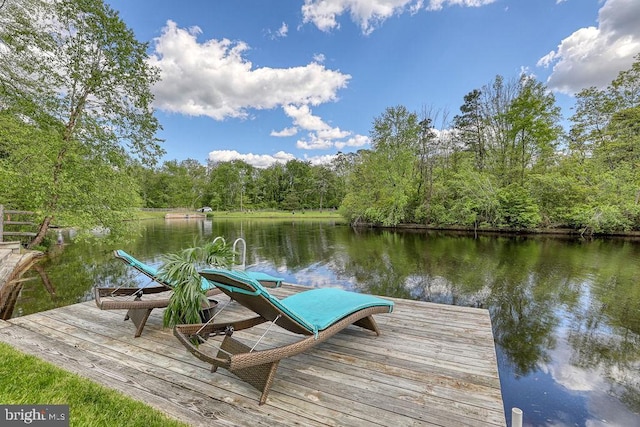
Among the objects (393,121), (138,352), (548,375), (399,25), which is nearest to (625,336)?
(548,375)

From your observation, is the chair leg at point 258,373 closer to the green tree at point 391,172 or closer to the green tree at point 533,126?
the green tree at point 391,172

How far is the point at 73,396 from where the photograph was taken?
1.99m

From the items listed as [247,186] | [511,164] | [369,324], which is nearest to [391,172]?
[511,164]

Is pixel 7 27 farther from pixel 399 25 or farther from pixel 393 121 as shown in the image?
pixel 393 121

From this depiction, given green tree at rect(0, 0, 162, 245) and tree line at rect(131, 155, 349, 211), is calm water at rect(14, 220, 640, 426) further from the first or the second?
tree line at rect(131, 155, 349, 211)

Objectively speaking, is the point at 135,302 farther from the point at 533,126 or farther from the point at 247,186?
the point at 247,186

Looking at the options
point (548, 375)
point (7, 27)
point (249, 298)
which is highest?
point (7, 27)

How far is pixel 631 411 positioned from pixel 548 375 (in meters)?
0.73

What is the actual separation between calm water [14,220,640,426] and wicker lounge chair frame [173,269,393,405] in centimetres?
242

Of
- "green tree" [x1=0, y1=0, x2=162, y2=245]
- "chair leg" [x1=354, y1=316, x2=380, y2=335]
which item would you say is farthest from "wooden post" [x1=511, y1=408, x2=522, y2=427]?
"green tree" [x1=0, y1=0, x2=162, y2=245]

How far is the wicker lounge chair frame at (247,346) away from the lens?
6.40 feet

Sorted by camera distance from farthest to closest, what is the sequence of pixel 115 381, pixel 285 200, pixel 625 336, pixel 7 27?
pixel 285 200, pixel 7 27, pixel 625 336, pixel 115 381

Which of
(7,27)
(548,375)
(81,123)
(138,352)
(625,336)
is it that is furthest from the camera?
(81,123)

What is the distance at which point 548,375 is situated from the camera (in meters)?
3.60
